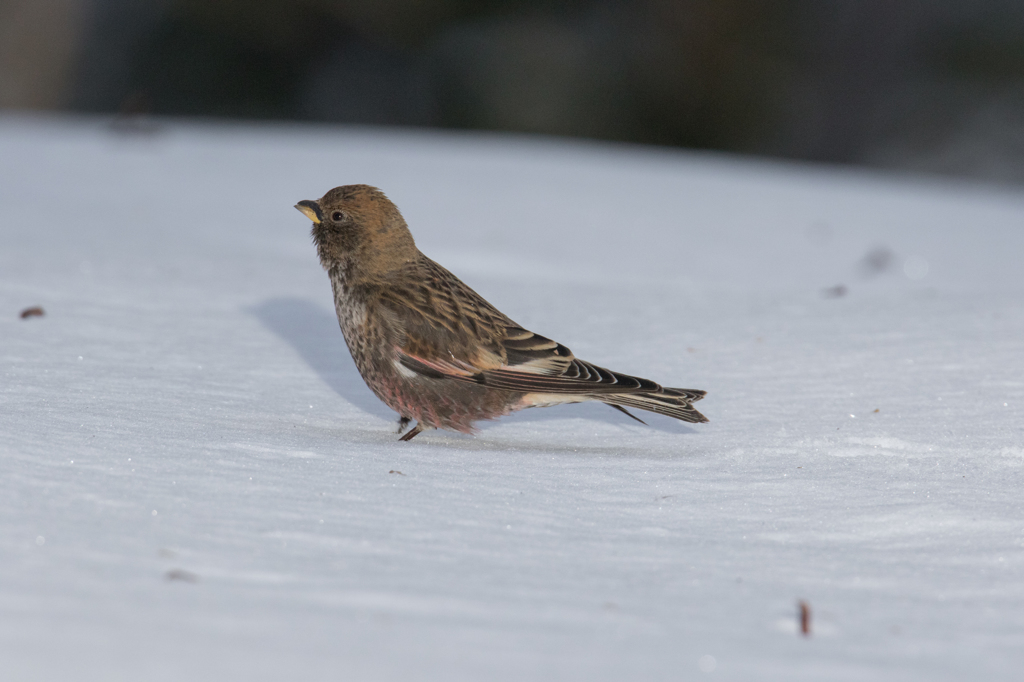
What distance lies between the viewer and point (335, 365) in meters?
4.59

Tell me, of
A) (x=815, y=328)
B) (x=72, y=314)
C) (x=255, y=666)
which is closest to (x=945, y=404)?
(x=815, y=328)

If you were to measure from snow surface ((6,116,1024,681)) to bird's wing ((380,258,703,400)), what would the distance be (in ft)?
0.71

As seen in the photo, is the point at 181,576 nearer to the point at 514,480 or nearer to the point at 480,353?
the point at 514,480

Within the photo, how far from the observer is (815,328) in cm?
512

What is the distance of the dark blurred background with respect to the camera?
20203 millimetres

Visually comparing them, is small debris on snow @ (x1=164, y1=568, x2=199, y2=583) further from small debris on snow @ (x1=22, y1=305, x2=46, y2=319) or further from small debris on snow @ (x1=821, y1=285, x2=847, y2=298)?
small debris on snow @ (x1=821, y1=285, x2=847, y2=298)

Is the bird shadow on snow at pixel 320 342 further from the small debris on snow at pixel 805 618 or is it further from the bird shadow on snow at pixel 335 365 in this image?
the small debris on snow at pixel 805 618

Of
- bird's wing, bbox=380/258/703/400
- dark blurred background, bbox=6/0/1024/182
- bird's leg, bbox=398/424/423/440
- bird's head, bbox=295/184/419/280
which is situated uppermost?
dark blurred background, bbox=6/0/1024/182

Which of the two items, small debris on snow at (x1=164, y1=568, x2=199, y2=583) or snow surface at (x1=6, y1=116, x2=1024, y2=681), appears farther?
small debris on snow at (x1=164, y1=568, x2=199, y2=583)

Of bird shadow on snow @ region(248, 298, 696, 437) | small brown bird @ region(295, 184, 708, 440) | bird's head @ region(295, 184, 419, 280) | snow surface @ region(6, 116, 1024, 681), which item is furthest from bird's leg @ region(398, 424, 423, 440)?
bird's head @ region(295, 184, 419, 280)

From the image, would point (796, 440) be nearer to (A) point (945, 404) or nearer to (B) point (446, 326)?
(A) point (945, 404)

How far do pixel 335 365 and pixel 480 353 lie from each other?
1074 mm

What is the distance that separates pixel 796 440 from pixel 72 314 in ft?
9.92

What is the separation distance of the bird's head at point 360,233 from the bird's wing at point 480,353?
0.46 ft
